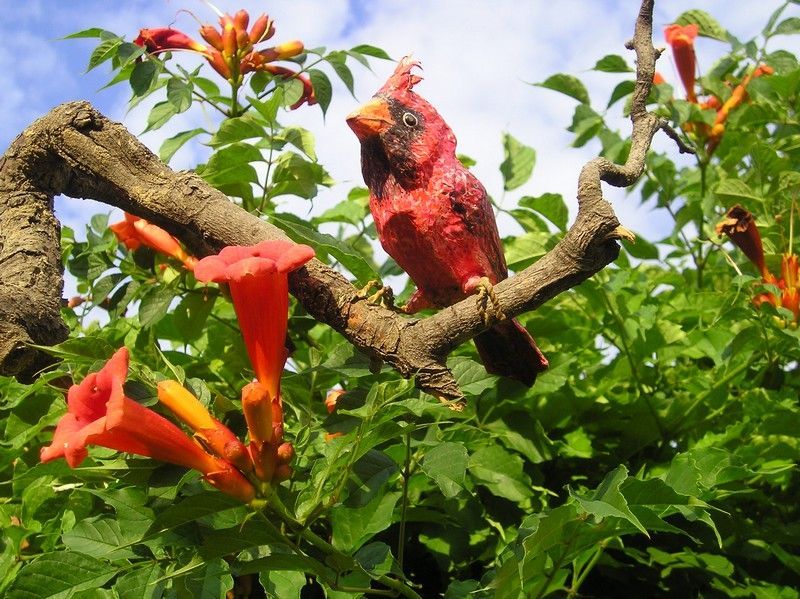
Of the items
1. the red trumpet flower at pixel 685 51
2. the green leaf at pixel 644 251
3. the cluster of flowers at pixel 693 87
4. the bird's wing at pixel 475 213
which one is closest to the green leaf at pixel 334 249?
the bird's wing at pixel 475 213

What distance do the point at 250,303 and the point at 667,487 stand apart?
731mm

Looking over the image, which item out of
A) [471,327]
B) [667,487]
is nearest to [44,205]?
[471,327]

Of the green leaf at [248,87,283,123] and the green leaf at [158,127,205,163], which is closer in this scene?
the green leaf at [248,87,283,123]

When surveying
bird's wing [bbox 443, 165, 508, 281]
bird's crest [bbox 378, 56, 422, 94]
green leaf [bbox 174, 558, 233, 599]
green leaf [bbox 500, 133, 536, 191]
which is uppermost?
bird's crest [bbox 378, 56, 422, 94]

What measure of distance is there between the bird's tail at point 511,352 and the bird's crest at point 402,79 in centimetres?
51

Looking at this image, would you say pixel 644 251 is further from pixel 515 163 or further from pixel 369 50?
pixel 369 50

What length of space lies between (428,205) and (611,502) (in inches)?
25.9

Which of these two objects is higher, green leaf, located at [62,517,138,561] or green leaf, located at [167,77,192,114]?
green leaf, located at [167,77,192,114]

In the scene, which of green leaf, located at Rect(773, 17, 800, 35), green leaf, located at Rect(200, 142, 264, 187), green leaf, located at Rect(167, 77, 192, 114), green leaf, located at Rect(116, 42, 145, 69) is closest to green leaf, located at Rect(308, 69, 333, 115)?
green leaf, located at Rect(200, 142, 264, 187)

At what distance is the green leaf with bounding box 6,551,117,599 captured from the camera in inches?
56.1

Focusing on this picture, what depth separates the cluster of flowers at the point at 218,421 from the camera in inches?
49.3

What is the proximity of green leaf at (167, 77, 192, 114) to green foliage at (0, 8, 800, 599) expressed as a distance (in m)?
0.01

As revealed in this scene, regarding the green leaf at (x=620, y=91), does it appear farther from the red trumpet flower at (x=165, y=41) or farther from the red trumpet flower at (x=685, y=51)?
the red trumpet flower at (x=165, y=41)

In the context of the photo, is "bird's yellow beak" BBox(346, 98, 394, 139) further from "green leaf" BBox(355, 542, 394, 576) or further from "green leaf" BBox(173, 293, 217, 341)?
"green leaf" BBox(173, 293, 217, 341)
